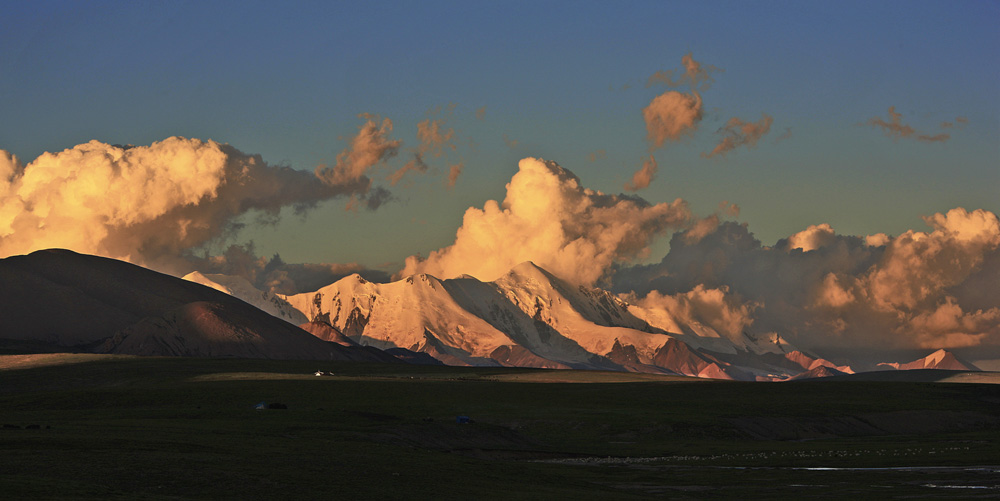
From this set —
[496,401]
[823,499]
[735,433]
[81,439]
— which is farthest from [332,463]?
[496,401]

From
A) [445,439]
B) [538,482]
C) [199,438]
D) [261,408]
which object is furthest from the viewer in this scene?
[261,408]

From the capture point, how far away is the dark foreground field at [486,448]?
67.9 meters

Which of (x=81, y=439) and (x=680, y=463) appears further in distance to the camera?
(x=680, y=463)

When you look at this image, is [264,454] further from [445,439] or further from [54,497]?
[445,439]

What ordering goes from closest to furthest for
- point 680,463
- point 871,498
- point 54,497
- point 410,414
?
point 54,497 < point 871,498 < point 680,463 < point 410,414

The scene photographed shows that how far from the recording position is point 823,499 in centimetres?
6788

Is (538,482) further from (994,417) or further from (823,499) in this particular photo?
(994,417)

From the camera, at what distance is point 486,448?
11656 centimetres

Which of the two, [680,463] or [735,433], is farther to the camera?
[735,433]

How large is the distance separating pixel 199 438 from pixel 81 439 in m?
→ 10.6

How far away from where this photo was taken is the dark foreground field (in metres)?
67.9

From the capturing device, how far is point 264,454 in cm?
8131

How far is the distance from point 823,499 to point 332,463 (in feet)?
106

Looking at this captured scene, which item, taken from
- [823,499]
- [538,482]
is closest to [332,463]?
[538,482]
